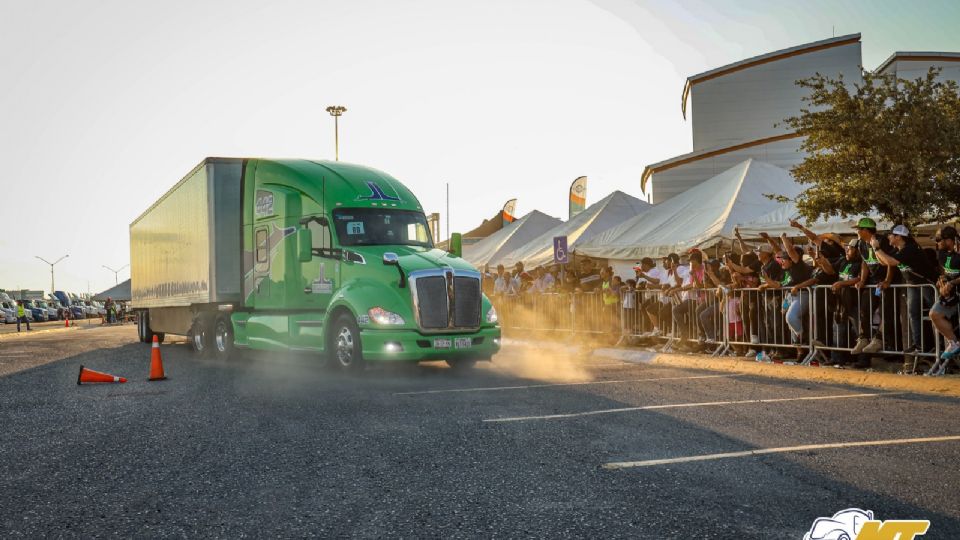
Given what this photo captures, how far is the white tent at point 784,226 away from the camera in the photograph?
15.5 m

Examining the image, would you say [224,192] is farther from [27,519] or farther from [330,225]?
[27,519]

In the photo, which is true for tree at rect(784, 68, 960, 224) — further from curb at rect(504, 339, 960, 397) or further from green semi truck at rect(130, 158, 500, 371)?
green semi truck at rect(130, 158, 500, 371)

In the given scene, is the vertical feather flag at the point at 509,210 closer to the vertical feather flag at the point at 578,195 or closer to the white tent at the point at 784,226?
the vertical feather flag at the point at 578,195

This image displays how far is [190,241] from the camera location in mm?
17609

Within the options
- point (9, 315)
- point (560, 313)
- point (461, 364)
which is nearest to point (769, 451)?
point (461, 364)

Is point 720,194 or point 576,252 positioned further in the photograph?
point 576,252

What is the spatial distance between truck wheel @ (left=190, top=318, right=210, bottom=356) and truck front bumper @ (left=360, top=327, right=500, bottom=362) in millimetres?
6312

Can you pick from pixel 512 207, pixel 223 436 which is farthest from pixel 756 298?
pixel 512 207

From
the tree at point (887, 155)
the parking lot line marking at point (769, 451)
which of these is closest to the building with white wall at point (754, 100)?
the tree at point (887, 155)

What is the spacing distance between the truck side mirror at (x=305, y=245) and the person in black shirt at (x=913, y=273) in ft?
28.6

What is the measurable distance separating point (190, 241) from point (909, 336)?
544 inches

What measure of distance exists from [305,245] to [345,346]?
6.61 feet

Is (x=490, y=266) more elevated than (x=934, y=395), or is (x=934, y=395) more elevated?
(x=490, y=266)

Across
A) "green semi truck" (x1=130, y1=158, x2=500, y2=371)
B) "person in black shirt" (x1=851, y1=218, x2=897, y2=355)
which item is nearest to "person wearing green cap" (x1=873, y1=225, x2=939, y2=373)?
"person in black shirt" (x1=851, y1=218, x2=897, y2=355)
